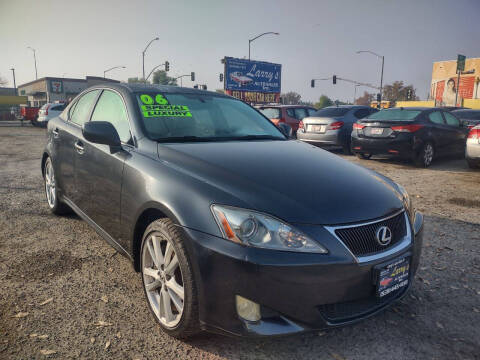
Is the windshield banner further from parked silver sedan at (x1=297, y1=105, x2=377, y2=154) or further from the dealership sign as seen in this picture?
parked silver sedan at (x1=297, y1=105, x2=377, y2=154)

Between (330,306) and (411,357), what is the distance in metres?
0.66

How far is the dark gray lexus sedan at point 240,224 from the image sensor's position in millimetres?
1957

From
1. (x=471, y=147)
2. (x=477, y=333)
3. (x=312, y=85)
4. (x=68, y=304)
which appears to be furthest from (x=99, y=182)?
(x=312, y=85)

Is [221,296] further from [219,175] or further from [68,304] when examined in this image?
[68,304]

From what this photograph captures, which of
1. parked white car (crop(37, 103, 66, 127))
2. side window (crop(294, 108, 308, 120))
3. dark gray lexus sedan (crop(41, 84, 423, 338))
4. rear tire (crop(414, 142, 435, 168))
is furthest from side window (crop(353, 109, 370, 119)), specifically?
parked white car (crop(37, 103, 66, 127))

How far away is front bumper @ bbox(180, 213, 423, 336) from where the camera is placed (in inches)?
75.3

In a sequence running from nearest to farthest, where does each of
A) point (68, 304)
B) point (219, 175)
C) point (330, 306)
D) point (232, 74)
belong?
point (330, 306) < point (219, 175) < point (68, 304) < point (232, 74)

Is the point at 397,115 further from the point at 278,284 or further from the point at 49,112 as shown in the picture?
the point at 49,112

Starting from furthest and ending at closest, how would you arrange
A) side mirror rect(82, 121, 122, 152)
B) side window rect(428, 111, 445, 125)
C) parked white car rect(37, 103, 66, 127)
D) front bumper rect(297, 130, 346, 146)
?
parked white car rect(37, 103, 66, 127), front bumper rect(297, 130, 346, 146), side window rect(428, 111, 445, 125), side mirror rect(82, 121, 122, 152)

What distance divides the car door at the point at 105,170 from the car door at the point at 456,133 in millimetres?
9191

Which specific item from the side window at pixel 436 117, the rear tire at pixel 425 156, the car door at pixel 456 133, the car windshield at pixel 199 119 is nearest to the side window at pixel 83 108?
the car windshield at pixel 199 119

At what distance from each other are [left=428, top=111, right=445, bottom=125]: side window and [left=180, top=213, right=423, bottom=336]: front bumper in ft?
28.4

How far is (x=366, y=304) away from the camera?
2174mm

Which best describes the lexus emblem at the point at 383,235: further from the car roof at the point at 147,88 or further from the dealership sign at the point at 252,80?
the dealership sign at the point at 252,80
